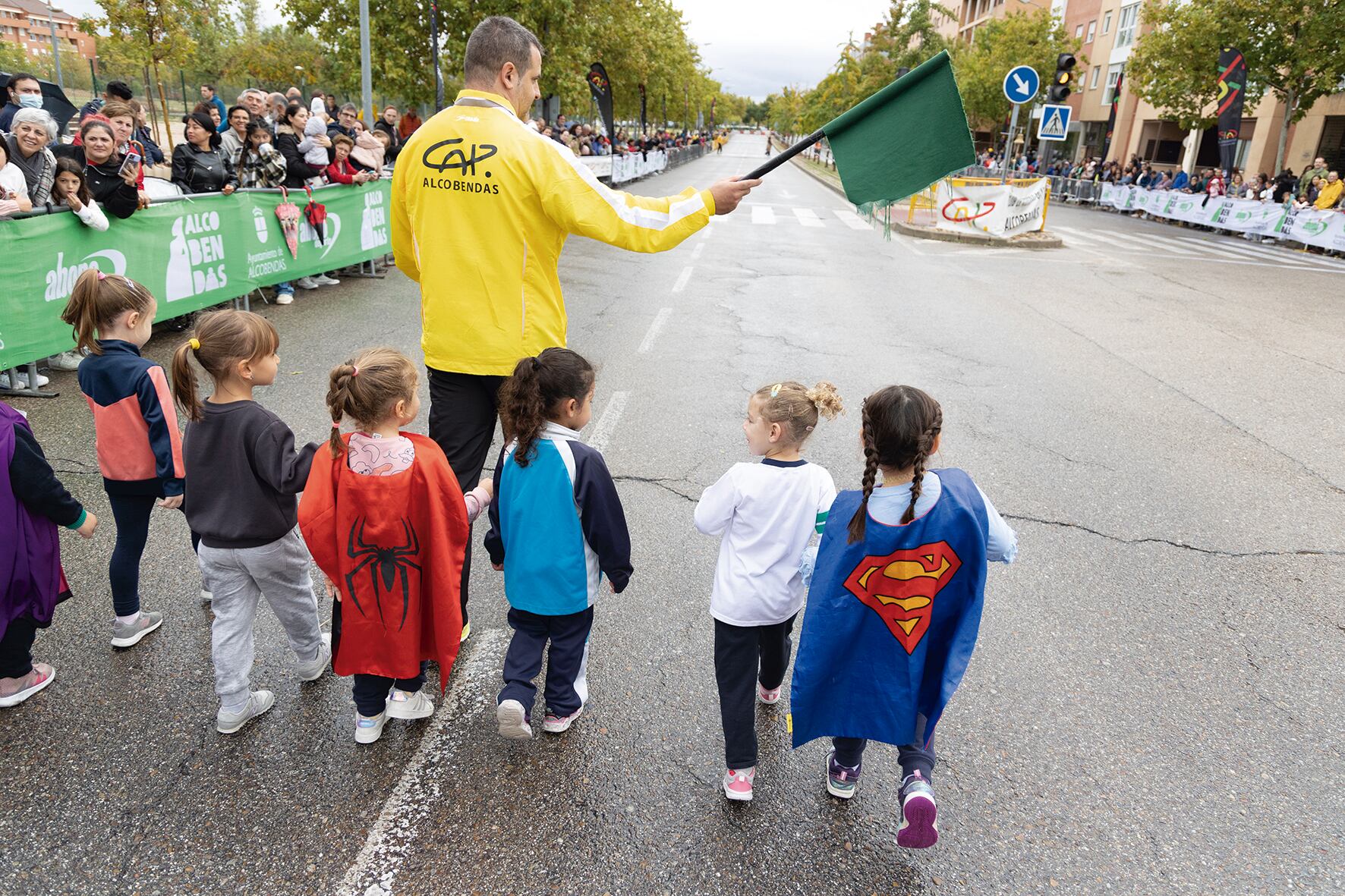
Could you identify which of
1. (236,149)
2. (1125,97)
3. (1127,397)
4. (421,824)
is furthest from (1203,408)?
(1125,97)

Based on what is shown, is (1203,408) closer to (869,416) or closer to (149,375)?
(869,416)

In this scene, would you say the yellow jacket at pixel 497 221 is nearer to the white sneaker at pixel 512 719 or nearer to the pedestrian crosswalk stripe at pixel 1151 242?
the white sneaker at pixel 512 719

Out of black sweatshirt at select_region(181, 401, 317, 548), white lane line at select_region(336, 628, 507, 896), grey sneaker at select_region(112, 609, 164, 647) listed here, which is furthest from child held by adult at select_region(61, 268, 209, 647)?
white lane line at select_region(336, 628, 507, 896)

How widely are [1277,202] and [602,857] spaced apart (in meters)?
26.1

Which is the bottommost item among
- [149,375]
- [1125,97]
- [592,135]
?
[149,375]

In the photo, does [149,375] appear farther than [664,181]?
No

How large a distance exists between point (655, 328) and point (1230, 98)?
2240 centimetres

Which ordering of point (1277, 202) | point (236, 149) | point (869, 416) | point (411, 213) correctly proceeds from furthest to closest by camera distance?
point (1277, 202)
point (236, 149)
point (411, 213)
point (869, 416)

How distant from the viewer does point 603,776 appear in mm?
2674

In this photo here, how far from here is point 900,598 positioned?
2.31 meters

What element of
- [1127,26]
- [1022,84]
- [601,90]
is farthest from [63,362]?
[1127,26]

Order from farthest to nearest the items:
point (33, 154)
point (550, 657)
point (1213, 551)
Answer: point (33, 154)
point (1213, 551)
point (550, 657)

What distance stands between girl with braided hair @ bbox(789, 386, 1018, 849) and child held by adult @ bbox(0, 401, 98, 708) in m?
2.34

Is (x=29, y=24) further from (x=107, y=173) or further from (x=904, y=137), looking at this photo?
(x=904, y=137)
